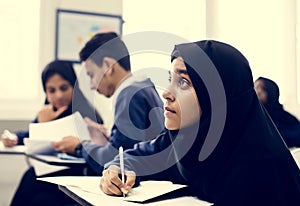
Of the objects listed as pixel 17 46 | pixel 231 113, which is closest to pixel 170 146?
pixel 231 113

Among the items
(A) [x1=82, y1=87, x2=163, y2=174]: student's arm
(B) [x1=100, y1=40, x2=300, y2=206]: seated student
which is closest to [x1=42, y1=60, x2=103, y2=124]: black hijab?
(A) [x1=82, y1=87, x2=163, y2=174]: student's arm

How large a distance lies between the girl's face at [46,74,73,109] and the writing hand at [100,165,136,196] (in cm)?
142

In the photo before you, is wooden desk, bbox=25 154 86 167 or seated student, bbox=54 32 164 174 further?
wooden desk, bbox=25 154 86 167

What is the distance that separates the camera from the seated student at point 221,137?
36.0 inches

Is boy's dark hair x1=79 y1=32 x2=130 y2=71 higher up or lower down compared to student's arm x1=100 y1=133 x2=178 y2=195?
A: higher up

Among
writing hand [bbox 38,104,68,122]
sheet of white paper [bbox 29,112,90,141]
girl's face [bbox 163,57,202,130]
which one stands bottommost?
sheet of white paper [bbox 29,112,90,141]

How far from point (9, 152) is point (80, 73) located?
0.72 metres

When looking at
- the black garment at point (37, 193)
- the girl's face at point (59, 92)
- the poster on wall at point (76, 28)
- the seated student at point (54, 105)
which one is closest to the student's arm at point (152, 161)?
the black garment at point (37, 193)

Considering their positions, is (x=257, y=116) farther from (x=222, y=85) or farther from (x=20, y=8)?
(x=20, y=8)

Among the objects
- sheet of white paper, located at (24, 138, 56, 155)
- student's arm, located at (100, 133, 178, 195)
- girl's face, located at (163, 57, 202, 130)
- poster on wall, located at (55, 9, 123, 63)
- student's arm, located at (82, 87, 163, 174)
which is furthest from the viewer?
poster on wall, located at (55, 9, 123, 63)

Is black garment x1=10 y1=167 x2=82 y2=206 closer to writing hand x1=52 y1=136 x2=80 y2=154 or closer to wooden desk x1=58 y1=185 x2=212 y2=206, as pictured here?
writing hand x1=52 y1=136 x2=80 y2=154

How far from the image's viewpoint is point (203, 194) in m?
0.99

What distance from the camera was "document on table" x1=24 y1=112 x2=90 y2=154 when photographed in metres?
1.92

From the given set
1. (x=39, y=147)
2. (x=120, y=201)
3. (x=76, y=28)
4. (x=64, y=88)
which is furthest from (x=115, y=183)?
(x=76, y=28)
